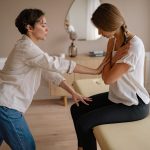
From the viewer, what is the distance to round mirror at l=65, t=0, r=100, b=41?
3453 mm

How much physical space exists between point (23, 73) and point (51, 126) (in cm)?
131

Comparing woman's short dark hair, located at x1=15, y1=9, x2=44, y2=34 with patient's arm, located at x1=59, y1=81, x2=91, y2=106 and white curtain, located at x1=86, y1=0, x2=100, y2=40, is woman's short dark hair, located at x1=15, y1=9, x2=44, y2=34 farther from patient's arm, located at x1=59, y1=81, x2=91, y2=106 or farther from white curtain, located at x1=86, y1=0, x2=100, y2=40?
white curtain, located at x1=86, y1=0, x2=100, y2=40

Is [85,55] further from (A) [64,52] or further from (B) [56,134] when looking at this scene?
(B) [56,134]

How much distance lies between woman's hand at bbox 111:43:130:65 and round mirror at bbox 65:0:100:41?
5.57 feet

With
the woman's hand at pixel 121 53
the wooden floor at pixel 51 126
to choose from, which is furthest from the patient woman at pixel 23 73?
the wooden floor at pixel 51 126

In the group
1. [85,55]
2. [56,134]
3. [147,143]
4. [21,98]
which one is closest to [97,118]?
[147,143]

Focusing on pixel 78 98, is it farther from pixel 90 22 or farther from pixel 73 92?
pixel 90 22

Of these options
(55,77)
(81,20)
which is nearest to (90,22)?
(81,20)

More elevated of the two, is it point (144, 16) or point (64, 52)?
point (144, 16)

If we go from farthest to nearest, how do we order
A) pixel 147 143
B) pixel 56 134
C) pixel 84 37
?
1. pixel 84 37
2. pixel 56 134
3. pixel 147 143

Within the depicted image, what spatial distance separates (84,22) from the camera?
11.7 feet

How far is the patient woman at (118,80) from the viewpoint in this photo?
5.51ft

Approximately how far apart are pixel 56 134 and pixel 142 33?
6.27 ft

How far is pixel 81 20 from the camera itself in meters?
3.54
